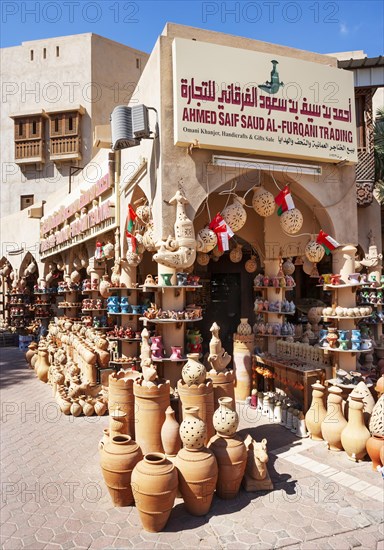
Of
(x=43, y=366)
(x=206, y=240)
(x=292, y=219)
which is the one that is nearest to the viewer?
(x=206, y=240)

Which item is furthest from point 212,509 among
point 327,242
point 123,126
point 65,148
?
point 65,148

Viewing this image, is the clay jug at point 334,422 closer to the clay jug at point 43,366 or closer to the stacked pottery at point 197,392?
the stacked pottery at point 197,392

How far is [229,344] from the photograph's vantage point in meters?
13.2

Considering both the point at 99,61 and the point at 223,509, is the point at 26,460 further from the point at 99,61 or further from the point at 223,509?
the point at 99,61

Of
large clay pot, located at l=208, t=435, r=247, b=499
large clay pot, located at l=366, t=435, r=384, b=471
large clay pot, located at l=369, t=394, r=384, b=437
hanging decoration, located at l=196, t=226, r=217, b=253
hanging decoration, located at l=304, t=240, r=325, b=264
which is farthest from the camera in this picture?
hanging decoration, located at l=304, t=240, r=325, b=264

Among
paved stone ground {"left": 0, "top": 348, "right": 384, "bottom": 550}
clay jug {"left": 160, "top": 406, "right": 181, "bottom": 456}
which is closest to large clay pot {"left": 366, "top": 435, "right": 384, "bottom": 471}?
paved stone ground {"left": 0, "top": 348, "right": 384, "bottom": 550}

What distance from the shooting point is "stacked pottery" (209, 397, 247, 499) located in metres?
4.57

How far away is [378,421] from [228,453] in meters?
2.14

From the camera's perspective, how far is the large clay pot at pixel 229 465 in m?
4.56

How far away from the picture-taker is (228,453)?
15.0ft

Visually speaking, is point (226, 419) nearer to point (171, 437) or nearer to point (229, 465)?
point (229, 465)

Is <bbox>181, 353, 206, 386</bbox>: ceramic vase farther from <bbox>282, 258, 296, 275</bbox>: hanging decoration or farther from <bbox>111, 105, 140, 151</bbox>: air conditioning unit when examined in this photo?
<bbox>282, 258, 296, 275</bbox>: hanging decoration

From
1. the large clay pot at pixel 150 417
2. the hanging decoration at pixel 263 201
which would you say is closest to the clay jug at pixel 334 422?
the large clay pot at pixel 150 417

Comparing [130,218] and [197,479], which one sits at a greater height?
[130,218]
